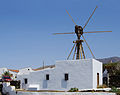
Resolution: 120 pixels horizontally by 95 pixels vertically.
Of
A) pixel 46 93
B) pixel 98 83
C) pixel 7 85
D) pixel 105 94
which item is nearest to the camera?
pixel 105 94

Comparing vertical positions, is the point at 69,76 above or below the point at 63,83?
above

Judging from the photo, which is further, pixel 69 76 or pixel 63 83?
pixel 63 83

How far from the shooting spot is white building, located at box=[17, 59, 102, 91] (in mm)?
29219

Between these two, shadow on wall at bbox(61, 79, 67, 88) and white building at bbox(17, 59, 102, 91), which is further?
shadow on wall at bbox(61, 79, 67, 88)

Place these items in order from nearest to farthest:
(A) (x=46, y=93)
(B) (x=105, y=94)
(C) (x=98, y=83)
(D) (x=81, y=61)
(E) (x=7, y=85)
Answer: (B) (x=105, y=94) < (A) (x=46, y=93) < (D) (x=81, y=61) < (C) (x=98, y=83) < (E) (x=7, y=85)

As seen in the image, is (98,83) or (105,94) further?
(98,83)

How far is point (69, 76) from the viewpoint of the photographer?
30.3m

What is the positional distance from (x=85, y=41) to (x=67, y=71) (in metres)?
6.97

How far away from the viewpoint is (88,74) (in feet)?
95.8

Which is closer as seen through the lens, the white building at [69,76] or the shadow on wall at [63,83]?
the white building at [69,76]

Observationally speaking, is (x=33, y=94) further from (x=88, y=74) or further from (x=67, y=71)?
(x=88, y=74)

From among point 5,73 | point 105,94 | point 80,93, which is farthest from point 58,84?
point 5,73

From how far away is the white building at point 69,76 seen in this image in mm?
29219

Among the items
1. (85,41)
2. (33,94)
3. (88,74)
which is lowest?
(33,94)
